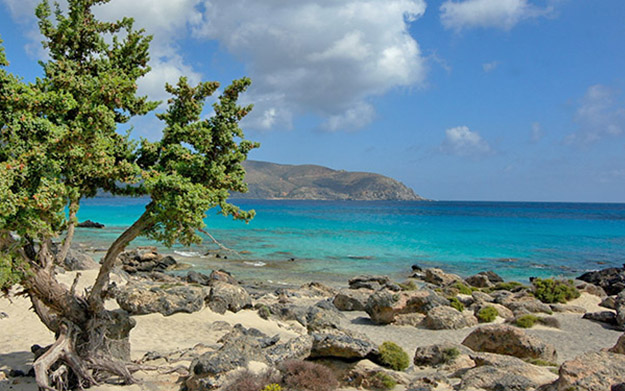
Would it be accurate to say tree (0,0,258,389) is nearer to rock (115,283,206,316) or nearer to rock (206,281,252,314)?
rock (115,283,206,316)

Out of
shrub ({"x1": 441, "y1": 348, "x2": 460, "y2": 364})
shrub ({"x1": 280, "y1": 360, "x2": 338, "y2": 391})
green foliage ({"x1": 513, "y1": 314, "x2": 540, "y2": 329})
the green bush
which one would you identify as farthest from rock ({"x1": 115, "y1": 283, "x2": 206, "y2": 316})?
green foliage ({"x1": 513, "y1": 314, "x2": 540, "y2": 329})

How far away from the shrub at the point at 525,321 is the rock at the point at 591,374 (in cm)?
1405

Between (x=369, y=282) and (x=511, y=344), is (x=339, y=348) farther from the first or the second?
(x=369, y=282)

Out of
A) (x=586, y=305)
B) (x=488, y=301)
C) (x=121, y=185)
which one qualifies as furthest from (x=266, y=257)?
(x=121, y=185)

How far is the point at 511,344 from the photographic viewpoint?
1686cm

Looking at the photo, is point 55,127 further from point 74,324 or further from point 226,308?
point 226,308

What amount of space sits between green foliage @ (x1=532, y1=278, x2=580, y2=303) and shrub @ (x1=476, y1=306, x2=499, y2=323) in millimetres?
8110

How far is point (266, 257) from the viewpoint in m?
52.5

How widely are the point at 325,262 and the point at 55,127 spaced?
138 feet

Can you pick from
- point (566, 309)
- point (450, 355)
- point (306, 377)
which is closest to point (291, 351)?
point (306, 377)

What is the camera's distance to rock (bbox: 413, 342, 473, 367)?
1486 centimetres

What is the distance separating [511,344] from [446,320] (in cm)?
651

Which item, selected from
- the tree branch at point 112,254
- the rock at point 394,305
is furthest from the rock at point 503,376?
the rock at point 394,305

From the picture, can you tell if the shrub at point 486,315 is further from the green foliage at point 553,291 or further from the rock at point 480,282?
the rock at point 480,282
